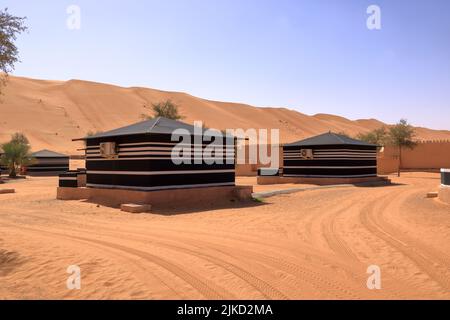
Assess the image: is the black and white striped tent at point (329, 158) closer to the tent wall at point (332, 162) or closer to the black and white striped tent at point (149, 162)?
the tent wall at point (332, 162)

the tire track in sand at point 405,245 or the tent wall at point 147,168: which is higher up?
the tent wall at point 147,168

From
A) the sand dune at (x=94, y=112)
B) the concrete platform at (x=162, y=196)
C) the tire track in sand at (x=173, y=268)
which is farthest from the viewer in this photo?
the sand dune at (x=94, y=112)

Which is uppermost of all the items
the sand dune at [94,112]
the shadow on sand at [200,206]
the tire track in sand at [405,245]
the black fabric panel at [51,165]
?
the sand dune at [94,112]

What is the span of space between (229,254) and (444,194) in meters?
11.3

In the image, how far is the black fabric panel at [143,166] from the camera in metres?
16.1

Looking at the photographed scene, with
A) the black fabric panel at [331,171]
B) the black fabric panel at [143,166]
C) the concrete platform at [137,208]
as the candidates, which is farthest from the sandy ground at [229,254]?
the black fabric panel at [331,171]

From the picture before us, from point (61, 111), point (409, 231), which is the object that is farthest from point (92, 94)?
point (409, 231)

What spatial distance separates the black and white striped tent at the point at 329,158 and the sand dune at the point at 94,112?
38.3 m

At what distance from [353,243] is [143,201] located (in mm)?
8865

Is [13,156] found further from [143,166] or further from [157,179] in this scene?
[157,179]

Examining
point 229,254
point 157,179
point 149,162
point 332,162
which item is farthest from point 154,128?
point 332,162

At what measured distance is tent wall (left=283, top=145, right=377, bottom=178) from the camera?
2750 centimetres
